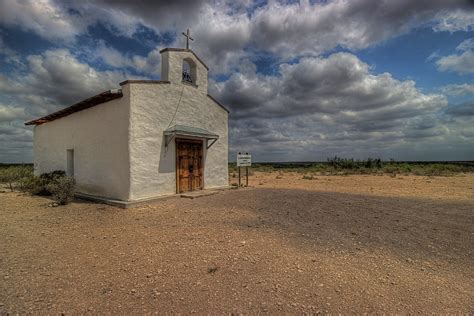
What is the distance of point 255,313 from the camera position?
304 centimetres

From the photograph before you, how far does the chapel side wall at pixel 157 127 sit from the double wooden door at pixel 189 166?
0.26 m

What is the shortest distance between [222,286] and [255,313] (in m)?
0.69

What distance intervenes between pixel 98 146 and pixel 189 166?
143 inches

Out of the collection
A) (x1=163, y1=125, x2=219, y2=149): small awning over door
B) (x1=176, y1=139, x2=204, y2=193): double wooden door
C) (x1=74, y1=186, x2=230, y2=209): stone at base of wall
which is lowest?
(x1=74, y1=186, x2=230, y2=209): stone at base of wall

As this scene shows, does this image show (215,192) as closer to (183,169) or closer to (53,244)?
(183,169)

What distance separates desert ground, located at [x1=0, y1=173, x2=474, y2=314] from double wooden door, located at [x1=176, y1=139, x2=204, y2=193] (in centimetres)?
285

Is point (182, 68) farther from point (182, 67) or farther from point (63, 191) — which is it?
point (63, 191)

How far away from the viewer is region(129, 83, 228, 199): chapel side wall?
30.2 feet

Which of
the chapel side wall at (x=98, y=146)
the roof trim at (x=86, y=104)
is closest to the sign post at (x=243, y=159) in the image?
the chapel side wall at (x=98, y=146)

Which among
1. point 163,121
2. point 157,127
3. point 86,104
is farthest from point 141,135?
point 86,104

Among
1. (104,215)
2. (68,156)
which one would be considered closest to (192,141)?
(104,215)

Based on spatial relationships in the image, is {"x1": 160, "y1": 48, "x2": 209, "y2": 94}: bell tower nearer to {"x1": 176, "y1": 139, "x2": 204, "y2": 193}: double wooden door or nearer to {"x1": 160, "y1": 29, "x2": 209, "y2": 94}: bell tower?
{"x1": 160, "y1": 29, "x2": 209, "y2": 94}: bell tower

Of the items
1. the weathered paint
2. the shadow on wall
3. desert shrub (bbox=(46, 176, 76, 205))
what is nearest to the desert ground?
desert shrub (bbox=(46, 176, 76, 205))

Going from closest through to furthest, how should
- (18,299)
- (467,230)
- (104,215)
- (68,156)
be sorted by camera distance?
1. (18,299)
2. (467,230)
3. (104,215)
4. (68,156)
